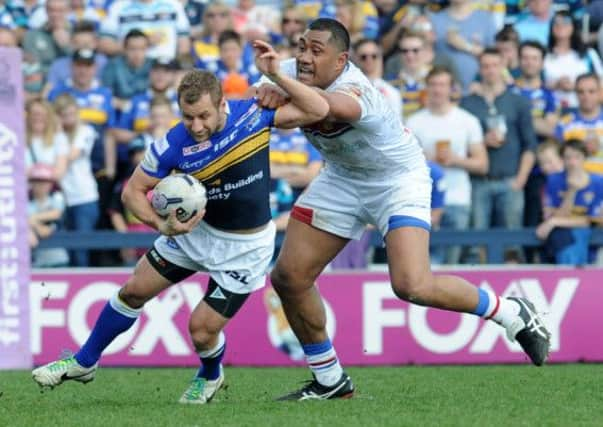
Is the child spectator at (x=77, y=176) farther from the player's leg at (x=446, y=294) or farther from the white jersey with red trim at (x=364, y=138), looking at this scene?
the player's leg at (x=446, y=294)

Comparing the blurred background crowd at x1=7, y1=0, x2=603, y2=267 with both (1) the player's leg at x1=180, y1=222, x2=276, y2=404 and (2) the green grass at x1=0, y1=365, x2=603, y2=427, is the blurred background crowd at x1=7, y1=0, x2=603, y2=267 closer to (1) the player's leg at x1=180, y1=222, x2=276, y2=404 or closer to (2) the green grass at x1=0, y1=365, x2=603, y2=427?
(2) the green grass at x1=0, y1=365, x2=603, y2=427

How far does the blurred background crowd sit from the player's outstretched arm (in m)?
4.58

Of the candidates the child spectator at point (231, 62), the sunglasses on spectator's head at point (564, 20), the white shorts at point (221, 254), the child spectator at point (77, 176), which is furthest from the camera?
the sunglasses on spectator's head at point (564, 20)

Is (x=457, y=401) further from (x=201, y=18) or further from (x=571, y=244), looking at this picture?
(x=201, y=18)

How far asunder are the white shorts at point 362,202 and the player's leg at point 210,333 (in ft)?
2.25

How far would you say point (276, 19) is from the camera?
588 inches

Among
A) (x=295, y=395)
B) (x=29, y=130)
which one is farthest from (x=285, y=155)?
(x=295, y=395)

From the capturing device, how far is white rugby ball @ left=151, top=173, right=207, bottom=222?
25.2ft

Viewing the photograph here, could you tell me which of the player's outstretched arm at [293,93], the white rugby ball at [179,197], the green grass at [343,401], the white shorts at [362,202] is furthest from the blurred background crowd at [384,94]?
the white rugby ball at [179,197]

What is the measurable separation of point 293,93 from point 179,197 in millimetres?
825

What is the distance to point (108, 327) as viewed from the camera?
27.3 feet

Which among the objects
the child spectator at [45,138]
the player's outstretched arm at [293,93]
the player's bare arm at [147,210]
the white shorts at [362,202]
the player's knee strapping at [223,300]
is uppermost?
the player's outstretched arm at [293,93]

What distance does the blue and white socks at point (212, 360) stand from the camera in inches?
326

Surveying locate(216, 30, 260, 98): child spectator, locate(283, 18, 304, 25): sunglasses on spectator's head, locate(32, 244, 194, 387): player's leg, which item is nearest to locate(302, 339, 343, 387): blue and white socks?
locate(32, 244, 194, 387): player's leg
